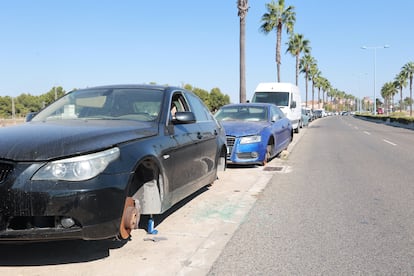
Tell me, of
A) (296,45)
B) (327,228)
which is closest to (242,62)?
(327,228)

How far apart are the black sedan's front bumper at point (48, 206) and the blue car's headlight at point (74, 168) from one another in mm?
42

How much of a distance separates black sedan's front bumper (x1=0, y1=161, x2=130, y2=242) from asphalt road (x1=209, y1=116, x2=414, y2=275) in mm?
1142

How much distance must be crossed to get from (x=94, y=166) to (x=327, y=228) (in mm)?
2953

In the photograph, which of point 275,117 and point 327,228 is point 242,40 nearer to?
point 275,117

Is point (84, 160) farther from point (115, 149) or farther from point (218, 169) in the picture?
point (218, 169)

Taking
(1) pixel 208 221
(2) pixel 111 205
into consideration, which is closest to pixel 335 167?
(1) pixel 208 221

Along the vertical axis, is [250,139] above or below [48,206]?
above

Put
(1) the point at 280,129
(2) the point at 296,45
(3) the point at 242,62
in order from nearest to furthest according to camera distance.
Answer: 1. (1) the point at 280,129
2. (3) the point at 242,62
3. (2) the point at 296,45

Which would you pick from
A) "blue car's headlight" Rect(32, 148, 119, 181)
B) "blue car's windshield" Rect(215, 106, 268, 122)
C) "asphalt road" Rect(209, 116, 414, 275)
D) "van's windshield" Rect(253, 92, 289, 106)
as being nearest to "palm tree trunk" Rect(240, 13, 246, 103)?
"van's windshield" Rect(253, 92, 289, 106)

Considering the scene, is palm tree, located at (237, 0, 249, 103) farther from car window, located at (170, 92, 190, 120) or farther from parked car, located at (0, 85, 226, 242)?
parked car, located at (0, 85, 226, 242)

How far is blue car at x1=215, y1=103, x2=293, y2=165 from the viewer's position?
9.42m

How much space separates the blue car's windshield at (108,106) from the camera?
5.06 m

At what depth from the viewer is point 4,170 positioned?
A: 11.4ft

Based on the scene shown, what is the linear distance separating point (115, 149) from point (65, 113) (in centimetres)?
177
